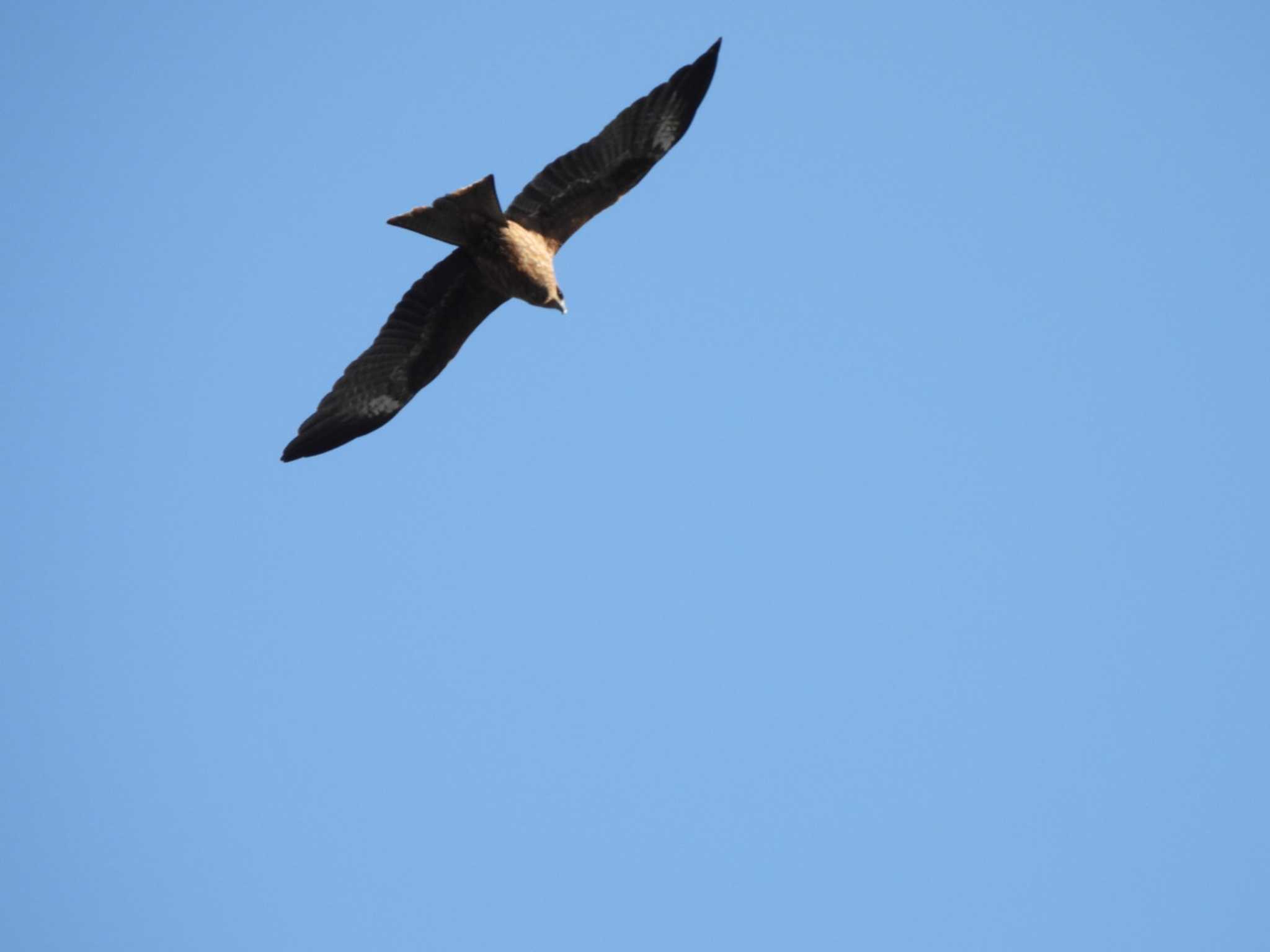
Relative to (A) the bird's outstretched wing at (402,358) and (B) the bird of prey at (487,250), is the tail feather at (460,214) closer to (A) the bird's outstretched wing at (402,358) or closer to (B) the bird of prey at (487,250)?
(B) the bird of prey at (487,250)

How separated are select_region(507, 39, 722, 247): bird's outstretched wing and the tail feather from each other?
0.36m

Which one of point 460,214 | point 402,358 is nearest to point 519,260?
point 460,214

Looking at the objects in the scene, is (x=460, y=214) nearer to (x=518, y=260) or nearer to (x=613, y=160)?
(x=518, y=260)

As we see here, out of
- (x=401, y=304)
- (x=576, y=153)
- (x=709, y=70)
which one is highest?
(x=709, y=70)

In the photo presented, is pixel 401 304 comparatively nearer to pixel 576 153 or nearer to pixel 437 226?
pixel 437 226

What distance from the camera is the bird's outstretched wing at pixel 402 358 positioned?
9.25 m

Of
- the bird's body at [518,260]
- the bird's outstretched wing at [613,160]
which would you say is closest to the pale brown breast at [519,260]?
the bird's body at [518,260]

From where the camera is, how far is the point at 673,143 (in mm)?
8797

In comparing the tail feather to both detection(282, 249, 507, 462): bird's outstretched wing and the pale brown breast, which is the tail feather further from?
detection(282, 249, 507, 462): bird's outstretched wing

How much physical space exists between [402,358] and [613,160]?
6.51 feet

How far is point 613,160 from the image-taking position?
8805 millimetres

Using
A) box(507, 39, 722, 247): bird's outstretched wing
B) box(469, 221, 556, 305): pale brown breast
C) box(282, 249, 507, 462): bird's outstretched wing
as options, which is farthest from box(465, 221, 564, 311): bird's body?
box(282, 249, 507, 462): bird's outstretched wing

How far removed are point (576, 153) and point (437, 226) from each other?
3.27 ft

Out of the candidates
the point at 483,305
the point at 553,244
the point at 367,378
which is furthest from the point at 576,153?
the point at 367,378
